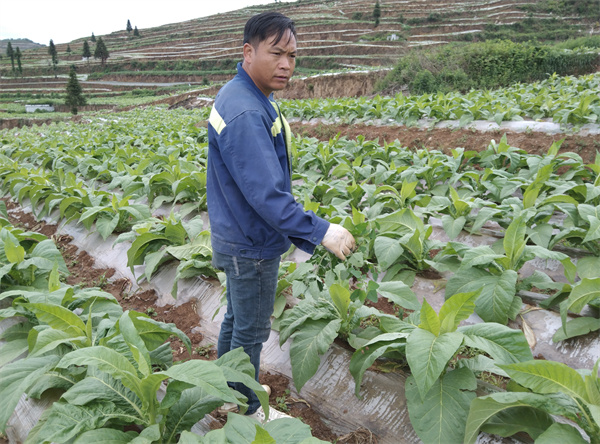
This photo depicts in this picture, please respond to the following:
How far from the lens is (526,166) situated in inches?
201

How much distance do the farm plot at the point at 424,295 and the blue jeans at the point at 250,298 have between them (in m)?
0.24

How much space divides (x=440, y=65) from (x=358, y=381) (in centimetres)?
1926

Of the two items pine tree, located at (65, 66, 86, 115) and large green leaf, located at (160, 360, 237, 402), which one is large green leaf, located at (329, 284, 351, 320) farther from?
pine tree, located at (65, 66, 86, 115)

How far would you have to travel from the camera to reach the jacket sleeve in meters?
1.73

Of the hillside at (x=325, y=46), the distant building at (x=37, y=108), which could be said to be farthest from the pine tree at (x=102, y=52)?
the distant building at (x=37, y=108)

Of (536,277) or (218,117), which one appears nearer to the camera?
(218,117)

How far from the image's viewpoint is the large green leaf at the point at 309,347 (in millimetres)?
2328

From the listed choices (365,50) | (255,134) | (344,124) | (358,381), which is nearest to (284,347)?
(358,381)

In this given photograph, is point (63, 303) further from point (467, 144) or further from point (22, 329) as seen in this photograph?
point (467, 144)

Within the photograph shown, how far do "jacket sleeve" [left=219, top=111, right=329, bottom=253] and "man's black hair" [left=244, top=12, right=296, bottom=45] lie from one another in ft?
1.13

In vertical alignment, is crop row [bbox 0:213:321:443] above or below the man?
below

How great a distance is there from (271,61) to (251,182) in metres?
0.57

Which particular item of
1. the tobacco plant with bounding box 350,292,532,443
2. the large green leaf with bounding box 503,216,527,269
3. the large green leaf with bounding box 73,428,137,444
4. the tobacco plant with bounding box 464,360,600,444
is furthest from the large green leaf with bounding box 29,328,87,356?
the large green leaf with bounding box 503,216,527,269

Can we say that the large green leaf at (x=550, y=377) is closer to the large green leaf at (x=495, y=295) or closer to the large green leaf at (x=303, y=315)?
the large green leaf at (x=495, y=295)
